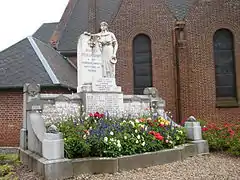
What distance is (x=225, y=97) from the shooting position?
44.2 ft

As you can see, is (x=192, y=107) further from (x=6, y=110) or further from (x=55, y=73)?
(x=6, y=110)

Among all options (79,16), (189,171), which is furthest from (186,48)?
(79,16)

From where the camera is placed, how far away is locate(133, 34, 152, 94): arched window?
14.4m

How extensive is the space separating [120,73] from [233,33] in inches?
245

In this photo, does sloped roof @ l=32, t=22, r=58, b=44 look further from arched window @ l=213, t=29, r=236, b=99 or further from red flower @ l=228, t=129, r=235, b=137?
red flower @ l=228, t=129, r=235, b=137

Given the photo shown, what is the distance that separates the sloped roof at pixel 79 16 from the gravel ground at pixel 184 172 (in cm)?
1017

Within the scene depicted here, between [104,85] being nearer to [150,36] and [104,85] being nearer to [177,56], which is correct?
[177,56]

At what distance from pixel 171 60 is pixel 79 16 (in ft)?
31.9

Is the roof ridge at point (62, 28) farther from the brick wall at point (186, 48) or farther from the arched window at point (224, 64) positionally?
the arched window at point (224, 64)

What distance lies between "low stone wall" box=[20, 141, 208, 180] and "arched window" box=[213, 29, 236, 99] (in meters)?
7.78

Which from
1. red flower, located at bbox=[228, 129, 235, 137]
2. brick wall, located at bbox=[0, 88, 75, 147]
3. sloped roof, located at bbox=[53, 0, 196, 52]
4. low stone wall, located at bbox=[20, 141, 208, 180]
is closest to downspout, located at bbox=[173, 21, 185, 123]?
sloped roof, located at bbox=[53, 0, 196, 52]

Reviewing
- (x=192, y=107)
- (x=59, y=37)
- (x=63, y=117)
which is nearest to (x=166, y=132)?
(x=63, y=117)

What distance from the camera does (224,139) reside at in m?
8.34

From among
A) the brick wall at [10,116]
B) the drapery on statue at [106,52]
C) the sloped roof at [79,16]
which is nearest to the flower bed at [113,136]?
A: the drapery on statue at [106,52]
